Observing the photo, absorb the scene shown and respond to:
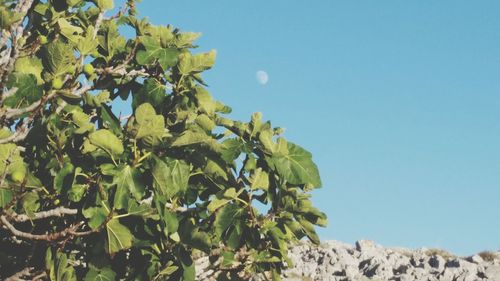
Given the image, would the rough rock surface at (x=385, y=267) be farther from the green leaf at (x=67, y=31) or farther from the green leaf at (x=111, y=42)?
the green leaf at (x=67, y=31)

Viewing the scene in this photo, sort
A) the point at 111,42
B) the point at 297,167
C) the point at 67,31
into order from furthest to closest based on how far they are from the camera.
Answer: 1. the point at 111,42
2. the point at 67,31
3. the point at 297,167

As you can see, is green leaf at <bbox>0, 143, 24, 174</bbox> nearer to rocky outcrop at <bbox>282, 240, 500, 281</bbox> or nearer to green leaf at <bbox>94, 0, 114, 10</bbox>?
green leaf at <bbox>94, 0, 114, 10</bbox>

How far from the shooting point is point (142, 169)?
15.5 feet

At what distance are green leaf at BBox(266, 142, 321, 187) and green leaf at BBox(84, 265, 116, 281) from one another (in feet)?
5.53

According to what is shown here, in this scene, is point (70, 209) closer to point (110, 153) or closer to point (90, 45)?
point (110, 153)

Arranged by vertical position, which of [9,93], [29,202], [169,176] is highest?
[9,93]

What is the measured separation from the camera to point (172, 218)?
4.86m

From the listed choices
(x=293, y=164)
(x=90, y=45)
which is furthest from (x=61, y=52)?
(x=293, y=164)

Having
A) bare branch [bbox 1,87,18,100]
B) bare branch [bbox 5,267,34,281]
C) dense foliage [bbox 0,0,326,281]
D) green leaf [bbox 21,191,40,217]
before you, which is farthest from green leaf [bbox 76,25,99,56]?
bare branch [bbox 5,267,34,281]

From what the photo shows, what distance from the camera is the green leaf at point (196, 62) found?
5312 millimetres

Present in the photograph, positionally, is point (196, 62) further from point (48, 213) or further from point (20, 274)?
point (20, 274)

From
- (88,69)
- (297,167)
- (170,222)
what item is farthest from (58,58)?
(297,167)

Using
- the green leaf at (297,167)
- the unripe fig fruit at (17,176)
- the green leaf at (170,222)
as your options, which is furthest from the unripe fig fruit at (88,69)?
the green leaf at (297,167)

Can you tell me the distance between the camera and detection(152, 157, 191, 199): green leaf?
179 inches
